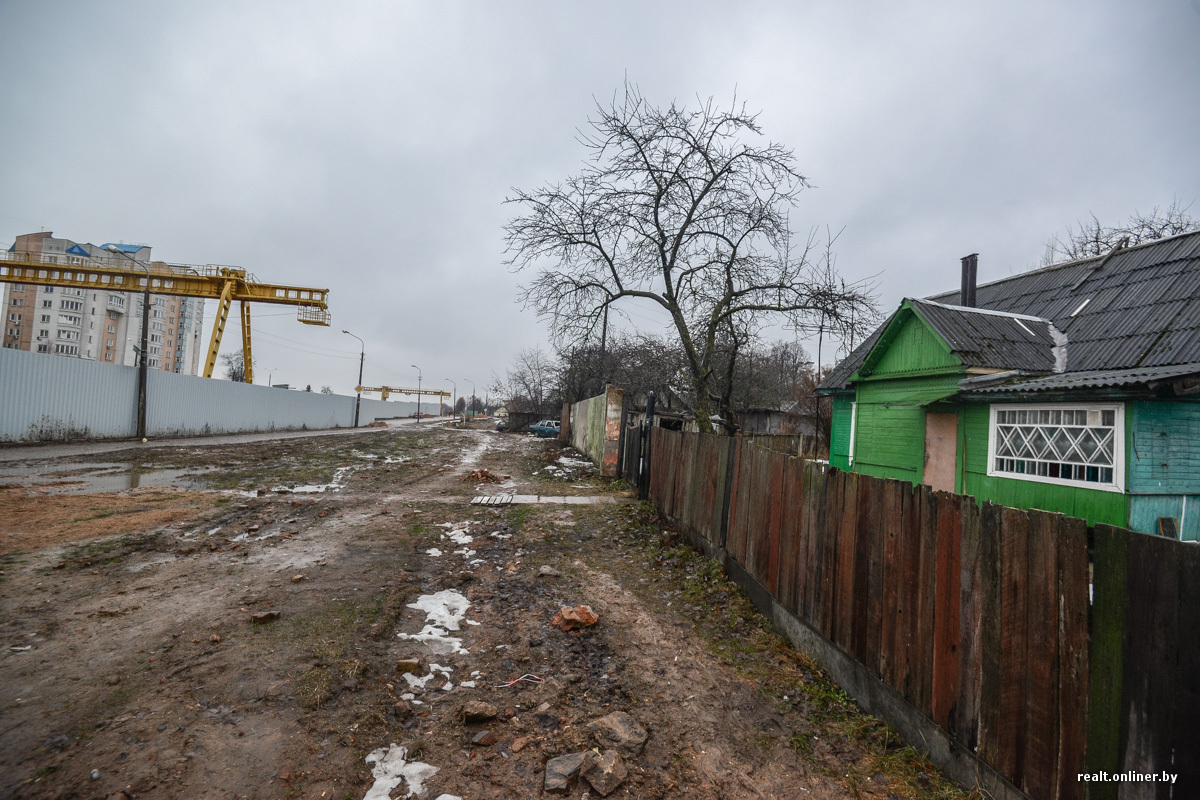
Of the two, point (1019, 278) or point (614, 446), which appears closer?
point (1019, 278)

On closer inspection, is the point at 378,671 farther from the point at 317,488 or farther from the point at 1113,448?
the point at 317,488

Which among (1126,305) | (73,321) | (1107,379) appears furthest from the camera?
(73,321)

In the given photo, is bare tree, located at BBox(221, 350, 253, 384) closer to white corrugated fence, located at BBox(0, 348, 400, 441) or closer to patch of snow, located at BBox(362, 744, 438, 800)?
white corrugated fence, located at BBox(0, 348, 400, 441)

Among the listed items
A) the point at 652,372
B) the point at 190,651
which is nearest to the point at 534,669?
the point at 190,651

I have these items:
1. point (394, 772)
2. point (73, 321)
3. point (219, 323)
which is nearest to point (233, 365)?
point (73, 321)

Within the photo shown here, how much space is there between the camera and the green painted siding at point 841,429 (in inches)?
538

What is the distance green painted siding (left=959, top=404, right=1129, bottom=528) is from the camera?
6391 millimetres

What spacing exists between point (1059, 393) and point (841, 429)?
7364 millimetres

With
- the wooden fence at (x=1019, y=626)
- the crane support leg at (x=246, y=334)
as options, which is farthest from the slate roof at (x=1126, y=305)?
the crane support leg at (x=246, y=334)

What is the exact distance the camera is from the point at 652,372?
25.5 meters

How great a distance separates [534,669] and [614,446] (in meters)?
10.4

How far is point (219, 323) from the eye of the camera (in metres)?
27.0

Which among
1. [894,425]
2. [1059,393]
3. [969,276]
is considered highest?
[969,276]

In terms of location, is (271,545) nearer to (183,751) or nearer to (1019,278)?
(183,751)
